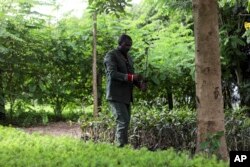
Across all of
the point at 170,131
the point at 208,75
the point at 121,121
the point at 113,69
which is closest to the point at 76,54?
the point at 170,131

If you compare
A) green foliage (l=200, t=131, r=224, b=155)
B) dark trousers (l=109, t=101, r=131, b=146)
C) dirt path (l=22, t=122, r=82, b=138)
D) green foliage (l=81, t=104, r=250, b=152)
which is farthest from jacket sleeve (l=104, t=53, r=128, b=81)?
dirt path (l=22, t=122, r=82, b=138)

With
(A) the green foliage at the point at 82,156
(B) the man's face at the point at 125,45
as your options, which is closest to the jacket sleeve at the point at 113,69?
(B) the man's face at the point at 125,45

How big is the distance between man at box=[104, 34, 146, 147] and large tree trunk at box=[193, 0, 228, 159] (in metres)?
1.88

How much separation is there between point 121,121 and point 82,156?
1960 millimetres

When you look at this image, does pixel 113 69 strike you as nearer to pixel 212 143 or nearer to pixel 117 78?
pixel 117 78

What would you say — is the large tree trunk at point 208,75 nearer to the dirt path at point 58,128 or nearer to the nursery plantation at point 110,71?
the nursery plantation at point 110,71

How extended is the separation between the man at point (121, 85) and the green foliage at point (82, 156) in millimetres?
729

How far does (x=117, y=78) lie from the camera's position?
724cm

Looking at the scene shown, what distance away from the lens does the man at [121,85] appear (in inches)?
284

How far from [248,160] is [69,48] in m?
9.63

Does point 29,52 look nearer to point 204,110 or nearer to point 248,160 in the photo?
point 204,110

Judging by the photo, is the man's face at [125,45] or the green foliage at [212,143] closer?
the green foliage at [212,143]

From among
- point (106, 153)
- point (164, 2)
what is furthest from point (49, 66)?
point (106, 153)

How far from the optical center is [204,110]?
5.43m
